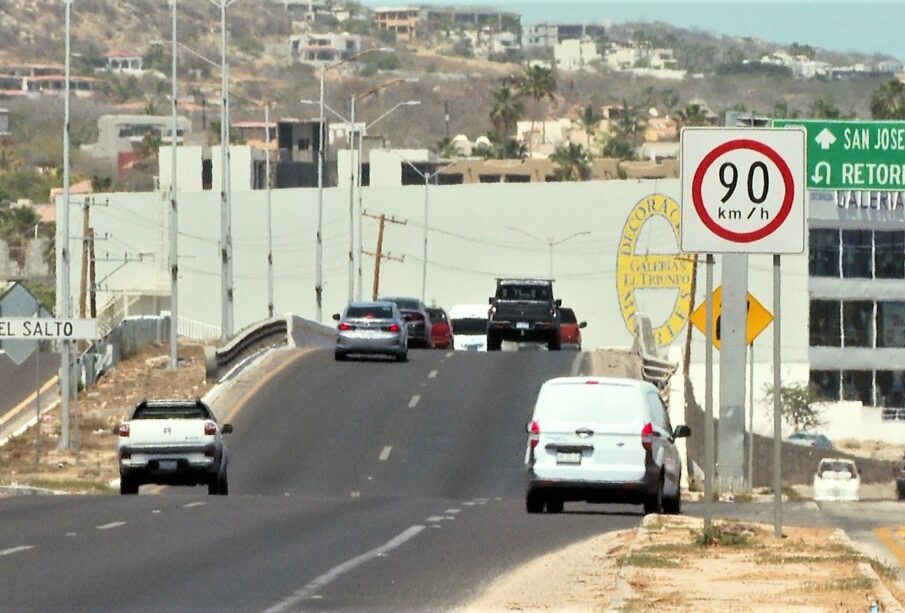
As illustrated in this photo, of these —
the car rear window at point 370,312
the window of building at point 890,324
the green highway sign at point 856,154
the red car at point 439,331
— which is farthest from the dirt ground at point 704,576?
the window of building at point 890,324

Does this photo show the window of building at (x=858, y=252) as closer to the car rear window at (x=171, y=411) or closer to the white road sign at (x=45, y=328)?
the white road sign at (x=45, y=328)

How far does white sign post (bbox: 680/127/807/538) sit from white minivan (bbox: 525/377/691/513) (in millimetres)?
8143

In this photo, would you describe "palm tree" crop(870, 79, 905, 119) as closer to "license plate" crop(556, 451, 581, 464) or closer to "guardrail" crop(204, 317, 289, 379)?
"guardrail" crop(204, 317, 289, 379)

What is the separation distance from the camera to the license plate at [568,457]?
26.4 metres

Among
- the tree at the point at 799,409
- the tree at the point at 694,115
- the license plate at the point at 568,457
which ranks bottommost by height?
the tree at the point at 799,409

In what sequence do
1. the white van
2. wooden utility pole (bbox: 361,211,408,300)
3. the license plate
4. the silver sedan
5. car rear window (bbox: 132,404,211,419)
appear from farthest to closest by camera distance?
wooden utility pole (bbox: 361,211,408,300) < the white van < the silver sedan < car rear window (bbox: 132,404,211,419) < the license plate

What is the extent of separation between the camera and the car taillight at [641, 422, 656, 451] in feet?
86.3

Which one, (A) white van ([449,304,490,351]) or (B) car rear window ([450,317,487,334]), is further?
(B) car rear window ([450,317,487,334])

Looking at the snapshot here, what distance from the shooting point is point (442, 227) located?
12250 cm

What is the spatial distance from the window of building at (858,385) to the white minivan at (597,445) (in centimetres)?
8828

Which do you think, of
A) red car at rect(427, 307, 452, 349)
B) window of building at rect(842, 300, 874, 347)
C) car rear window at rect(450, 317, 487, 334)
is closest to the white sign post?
red car at rect(427, 307, 452, 349)

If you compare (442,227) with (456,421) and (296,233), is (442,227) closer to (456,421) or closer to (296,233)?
(296,233)

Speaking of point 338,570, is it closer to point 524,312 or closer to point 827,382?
point 524,312

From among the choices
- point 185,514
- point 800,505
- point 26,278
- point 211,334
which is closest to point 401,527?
point 185,514
